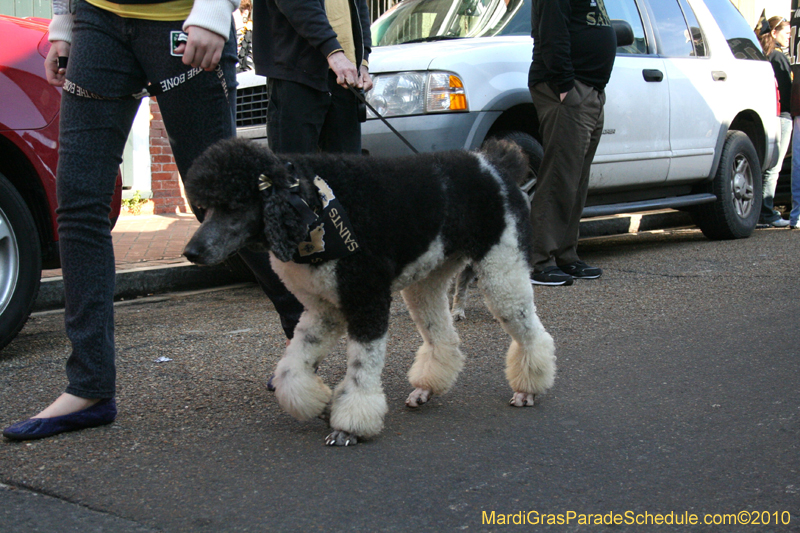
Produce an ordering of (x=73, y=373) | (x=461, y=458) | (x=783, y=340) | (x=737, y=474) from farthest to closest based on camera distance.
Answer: (x=783, y=340) → (x=73, y=373) → (x=461, y=458) → (x=737, y=474)

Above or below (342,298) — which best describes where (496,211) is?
above

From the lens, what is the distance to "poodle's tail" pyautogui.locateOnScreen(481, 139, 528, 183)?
3238mm

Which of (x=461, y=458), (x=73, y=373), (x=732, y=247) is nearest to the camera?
(x=461, y=458)

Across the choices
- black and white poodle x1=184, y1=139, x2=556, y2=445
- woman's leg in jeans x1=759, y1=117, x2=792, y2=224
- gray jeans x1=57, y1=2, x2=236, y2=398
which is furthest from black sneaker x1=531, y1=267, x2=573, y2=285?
woman's leg in jeans x1=759, y1=117, x2=792, y2=224

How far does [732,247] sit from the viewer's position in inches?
297

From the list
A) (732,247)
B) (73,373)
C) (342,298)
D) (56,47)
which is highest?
(56,47)

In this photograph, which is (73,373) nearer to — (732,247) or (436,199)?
(436,199)

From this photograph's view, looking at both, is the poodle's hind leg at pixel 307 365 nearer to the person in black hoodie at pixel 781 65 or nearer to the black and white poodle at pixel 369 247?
the black and white poodle at pixel 369 247

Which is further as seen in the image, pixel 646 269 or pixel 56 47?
pixel 646 269

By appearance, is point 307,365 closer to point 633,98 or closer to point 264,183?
point 264,183

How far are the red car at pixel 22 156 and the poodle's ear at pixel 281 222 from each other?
5.63 ft

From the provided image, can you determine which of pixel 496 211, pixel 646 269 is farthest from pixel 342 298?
pixel 646 269

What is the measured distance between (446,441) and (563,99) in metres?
3.41

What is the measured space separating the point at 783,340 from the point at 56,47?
11.9ft
